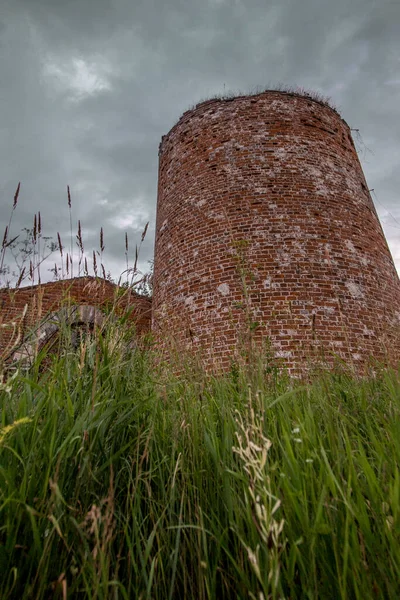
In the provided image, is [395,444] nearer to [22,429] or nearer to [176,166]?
[22,429]

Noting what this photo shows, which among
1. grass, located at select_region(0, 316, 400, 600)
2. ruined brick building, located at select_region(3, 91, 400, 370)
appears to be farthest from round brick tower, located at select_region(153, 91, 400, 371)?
grass, located at select_region(0, 316, 400, 600)

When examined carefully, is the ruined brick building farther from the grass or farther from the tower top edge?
the grass

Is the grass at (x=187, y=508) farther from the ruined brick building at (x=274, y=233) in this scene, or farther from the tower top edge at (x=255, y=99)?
the tower top edge at (x=255, y=99)

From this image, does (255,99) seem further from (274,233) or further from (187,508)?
(187,508)

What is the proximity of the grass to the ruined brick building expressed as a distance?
9.44 ft

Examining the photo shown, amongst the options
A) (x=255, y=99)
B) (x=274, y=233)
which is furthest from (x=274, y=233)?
(x=255, y=99)

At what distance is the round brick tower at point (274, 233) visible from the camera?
4613mm

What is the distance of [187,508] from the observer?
3.79 ft

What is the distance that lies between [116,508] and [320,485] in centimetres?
65

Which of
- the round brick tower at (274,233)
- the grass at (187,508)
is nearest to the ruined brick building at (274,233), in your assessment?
the round brick tower at (274,233)

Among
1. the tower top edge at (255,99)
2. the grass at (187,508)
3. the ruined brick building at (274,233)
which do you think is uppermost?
the tower top edge at (255,99)

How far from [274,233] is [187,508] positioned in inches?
174

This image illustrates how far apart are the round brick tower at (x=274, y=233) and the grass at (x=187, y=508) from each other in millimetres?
2852

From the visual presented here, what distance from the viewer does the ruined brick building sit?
4.61 meters
